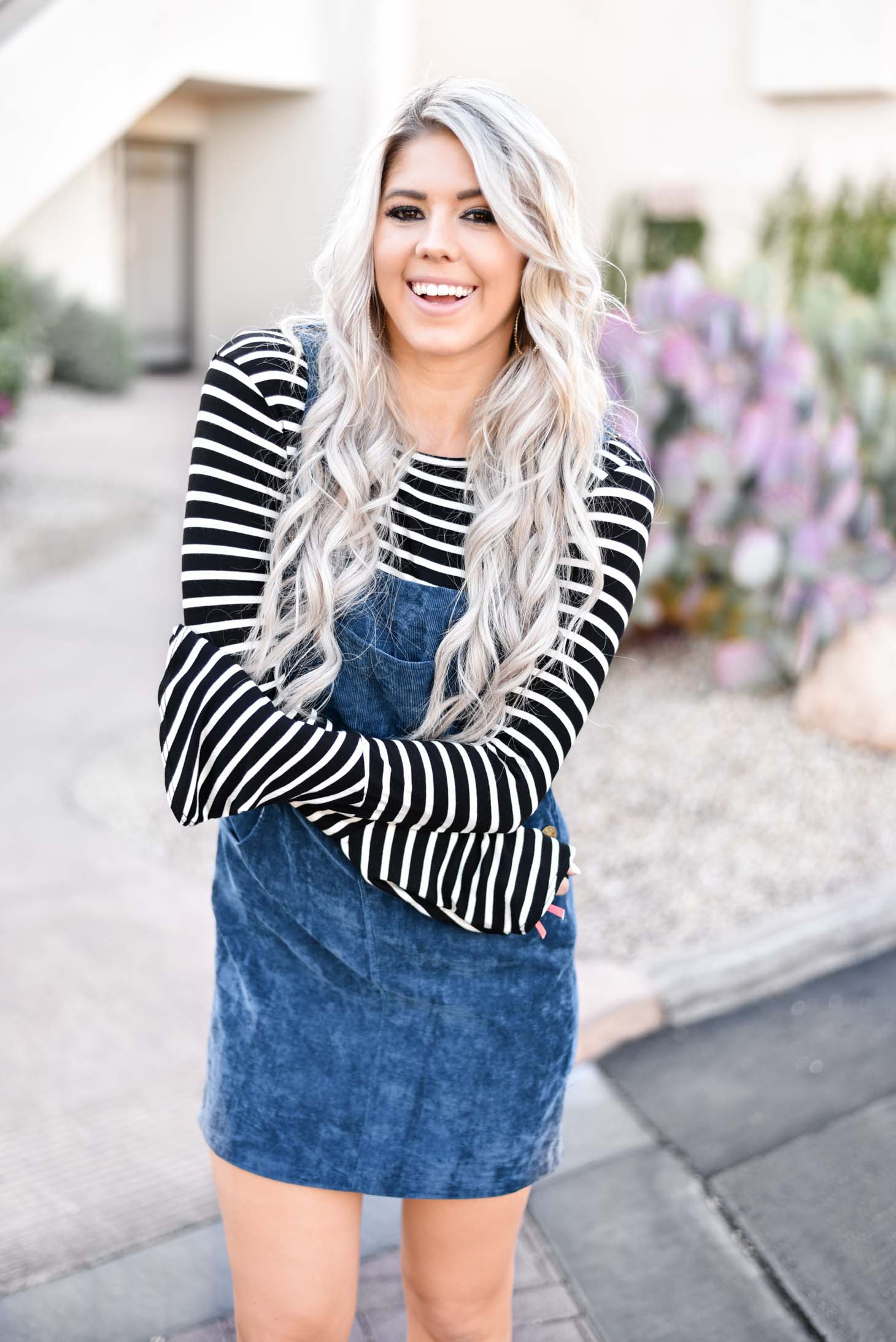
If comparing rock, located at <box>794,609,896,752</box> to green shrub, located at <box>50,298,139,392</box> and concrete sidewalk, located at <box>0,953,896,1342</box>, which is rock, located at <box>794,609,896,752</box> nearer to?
concrete sidewalk, located at <box>0,953,896,1342</box>

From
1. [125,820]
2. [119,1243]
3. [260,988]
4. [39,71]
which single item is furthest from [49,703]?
[39,71]

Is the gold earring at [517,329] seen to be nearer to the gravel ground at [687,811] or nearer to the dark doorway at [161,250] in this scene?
the gravel ground at [687,811]

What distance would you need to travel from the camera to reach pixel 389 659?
5.58 feet

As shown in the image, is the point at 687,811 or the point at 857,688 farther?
the point at 857,688

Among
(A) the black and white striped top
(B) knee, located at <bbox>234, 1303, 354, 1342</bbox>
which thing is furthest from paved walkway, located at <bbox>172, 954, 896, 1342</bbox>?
(A) the black and white striped top

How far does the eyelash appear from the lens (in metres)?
1.71

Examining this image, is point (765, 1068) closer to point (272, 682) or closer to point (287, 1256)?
point (287, 1256)

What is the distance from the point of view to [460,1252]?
1.83m

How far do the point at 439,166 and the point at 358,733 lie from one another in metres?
0.74

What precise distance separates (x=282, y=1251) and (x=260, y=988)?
340 mm

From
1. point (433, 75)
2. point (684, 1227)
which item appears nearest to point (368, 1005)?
point (684, 1227)

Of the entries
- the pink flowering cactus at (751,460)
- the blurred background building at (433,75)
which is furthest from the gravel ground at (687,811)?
the blurred background building at (433,75)

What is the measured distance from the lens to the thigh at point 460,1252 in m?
1.82

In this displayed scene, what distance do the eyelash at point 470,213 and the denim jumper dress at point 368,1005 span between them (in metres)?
0.20
